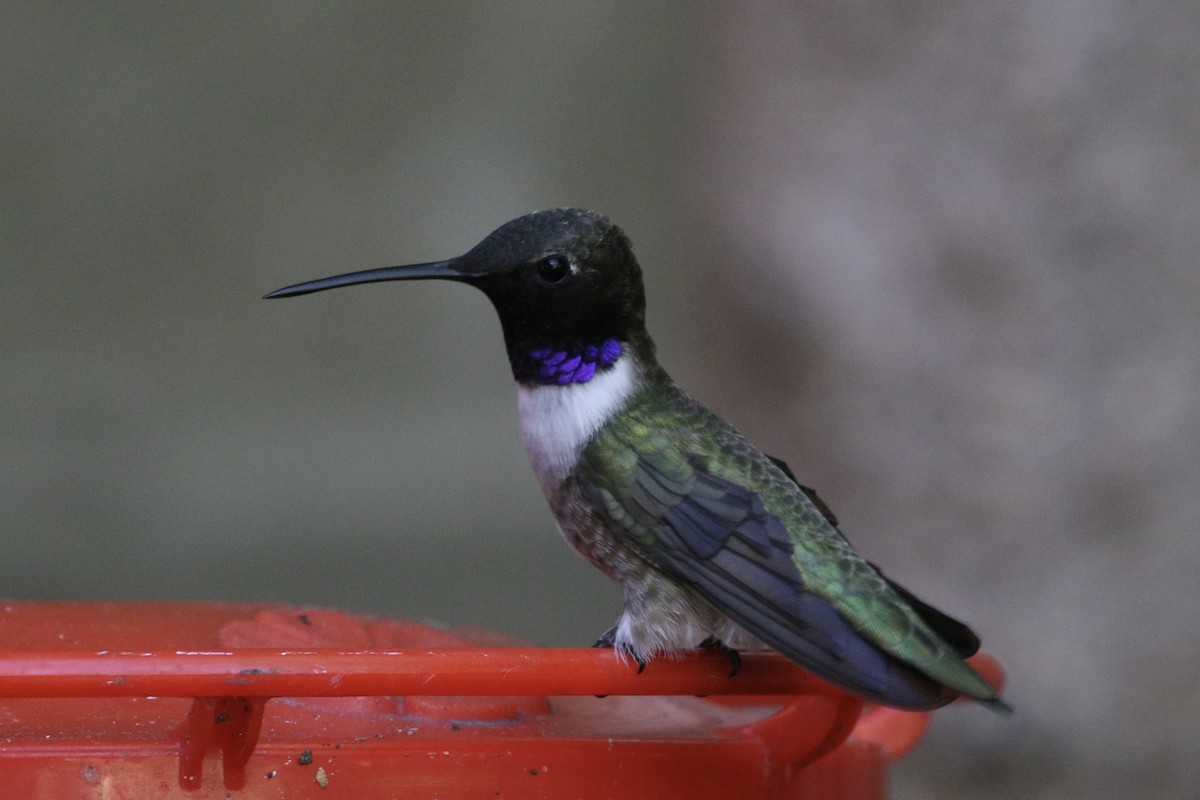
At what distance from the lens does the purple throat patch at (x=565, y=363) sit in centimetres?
200

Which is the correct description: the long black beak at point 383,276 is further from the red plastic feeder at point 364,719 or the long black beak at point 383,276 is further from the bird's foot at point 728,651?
the bird's foot at point 728,651

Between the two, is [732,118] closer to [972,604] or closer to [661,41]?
[661,41]

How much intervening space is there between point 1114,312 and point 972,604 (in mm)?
782

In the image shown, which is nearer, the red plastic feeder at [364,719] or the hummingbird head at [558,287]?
the red plastic feeder at [364,719]

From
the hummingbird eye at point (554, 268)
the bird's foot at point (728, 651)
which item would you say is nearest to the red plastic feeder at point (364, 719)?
the bird's foot at point (728, 651)

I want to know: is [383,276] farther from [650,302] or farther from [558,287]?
[650,302]

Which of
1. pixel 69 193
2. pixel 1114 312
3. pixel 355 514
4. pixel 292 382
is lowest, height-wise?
pixel 355 514

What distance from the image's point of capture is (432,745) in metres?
1.35

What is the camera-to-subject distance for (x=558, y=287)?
1.94 meters

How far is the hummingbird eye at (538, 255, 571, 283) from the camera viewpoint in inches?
75.5

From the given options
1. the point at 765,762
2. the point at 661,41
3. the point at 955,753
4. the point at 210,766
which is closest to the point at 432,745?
the point at 210,766

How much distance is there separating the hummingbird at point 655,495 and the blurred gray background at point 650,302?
1.62 m

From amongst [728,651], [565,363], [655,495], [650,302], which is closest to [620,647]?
[728,651]

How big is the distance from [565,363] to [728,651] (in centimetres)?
50
